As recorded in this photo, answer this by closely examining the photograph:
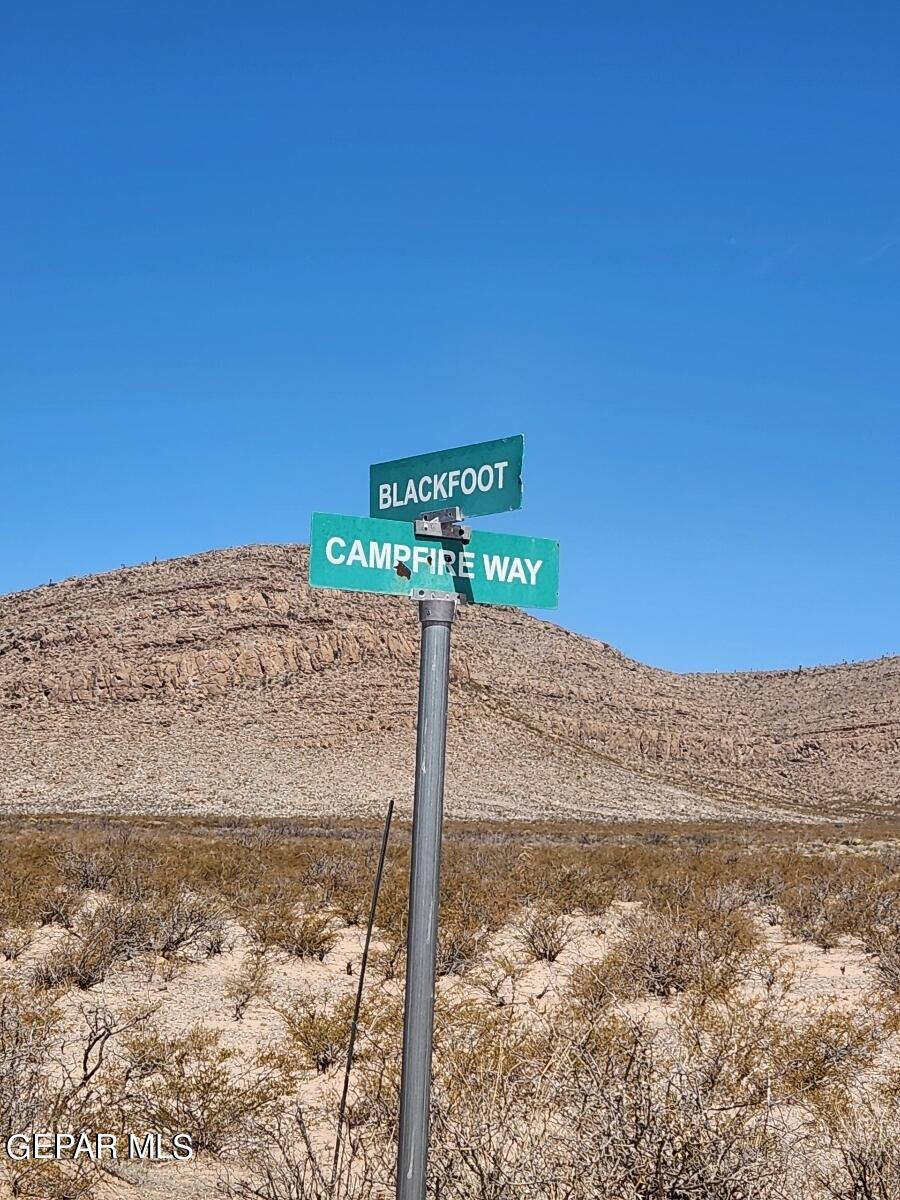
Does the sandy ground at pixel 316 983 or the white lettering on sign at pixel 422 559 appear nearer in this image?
the white lettering on sign at pixel 422 559

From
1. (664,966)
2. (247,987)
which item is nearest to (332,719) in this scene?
(247,987)

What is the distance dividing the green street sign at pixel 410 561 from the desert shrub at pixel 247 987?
6859mm

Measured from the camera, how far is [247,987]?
1015cm

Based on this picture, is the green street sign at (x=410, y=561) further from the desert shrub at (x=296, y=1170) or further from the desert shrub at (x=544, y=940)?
the desert shrub at (x=544, y=940)

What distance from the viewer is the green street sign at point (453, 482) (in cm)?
394

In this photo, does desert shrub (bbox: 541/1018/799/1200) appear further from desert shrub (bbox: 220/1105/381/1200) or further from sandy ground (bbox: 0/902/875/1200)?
sandy ground (bbox: 0/902/875/1200)

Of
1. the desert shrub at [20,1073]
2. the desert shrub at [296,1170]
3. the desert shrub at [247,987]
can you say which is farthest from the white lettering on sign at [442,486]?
the desert shrub at [247,987]

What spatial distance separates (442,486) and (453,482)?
51mm

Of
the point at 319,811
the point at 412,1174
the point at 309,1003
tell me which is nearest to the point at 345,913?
the point at 309,1003

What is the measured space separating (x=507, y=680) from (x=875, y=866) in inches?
1871

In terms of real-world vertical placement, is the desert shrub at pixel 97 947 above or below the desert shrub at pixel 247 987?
above

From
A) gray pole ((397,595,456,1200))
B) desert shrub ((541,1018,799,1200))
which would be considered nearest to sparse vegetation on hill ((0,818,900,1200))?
desert shrub ((541,1018,799,1200))

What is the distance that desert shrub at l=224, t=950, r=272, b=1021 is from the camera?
978 cm

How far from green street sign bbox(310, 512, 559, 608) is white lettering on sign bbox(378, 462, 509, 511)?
187 mm
